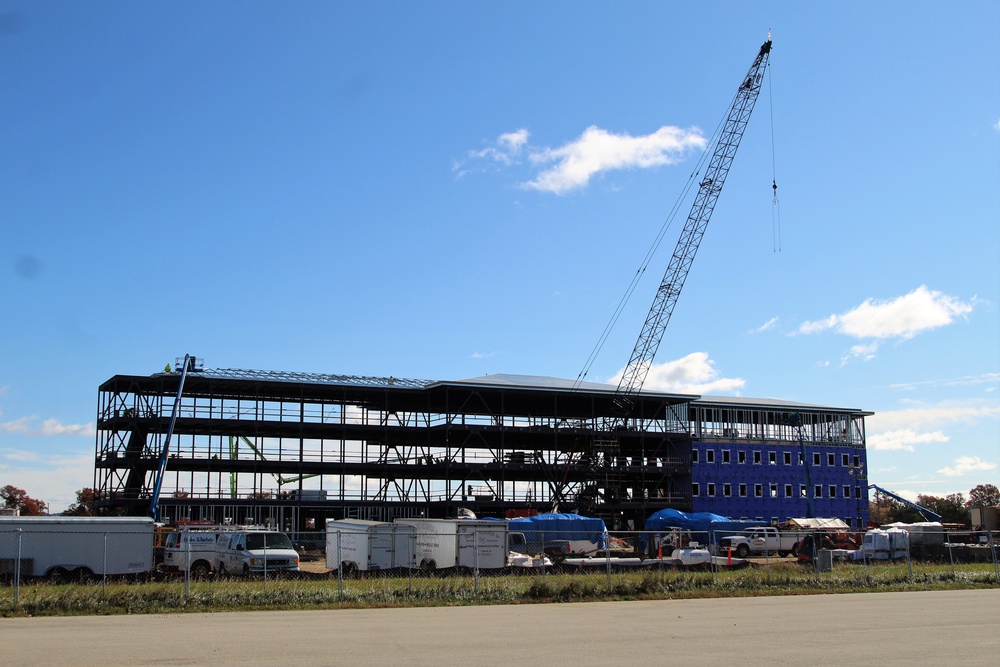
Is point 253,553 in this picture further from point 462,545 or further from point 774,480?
point 774,480

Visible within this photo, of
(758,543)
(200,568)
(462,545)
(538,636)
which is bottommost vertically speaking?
(758,543)

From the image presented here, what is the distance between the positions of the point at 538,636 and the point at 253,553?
1951cm

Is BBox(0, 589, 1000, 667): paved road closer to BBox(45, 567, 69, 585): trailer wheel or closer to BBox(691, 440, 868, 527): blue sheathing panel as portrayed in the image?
BBox(45, 567, 69, 585): trailer wheel

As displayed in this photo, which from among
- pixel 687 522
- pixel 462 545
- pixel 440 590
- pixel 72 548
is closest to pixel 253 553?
pixel 72 548

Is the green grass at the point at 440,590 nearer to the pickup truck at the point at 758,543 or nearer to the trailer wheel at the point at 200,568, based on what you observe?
the trailer wheel at the point at 200,568

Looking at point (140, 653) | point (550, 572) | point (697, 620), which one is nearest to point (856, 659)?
point (697, 620)

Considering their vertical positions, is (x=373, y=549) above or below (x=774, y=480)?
below

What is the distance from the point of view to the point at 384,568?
3881 cm

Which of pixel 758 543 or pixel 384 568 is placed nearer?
pixel 384 568

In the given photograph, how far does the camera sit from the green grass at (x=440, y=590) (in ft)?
80.2

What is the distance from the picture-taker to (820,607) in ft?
83.4

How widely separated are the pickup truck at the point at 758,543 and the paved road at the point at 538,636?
100 feet

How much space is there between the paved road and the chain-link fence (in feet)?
8.99

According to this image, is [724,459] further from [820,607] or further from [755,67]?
[820,607]
